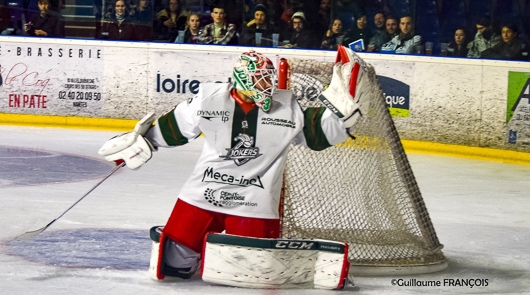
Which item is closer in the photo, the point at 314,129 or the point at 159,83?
the point at 314,129

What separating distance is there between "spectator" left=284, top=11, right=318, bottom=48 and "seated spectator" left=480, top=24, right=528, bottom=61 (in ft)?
4.80

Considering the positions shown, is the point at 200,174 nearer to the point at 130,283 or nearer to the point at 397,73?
the point at 130,283

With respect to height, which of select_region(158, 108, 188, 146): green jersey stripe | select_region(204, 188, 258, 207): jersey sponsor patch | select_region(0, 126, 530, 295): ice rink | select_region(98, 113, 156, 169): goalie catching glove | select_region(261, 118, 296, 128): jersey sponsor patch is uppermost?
select_region(261, 118, 296, 128): jersey sponsor patch

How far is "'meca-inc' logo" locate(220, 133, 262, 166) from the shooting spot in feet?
12.7

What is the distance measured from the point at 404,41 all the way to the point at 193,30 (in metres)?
1.90

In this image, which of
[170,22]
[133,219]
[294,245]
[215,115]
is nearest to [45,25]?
[170,22]

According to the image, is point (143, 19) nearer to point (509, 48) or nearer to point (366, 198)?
point (509, 48)

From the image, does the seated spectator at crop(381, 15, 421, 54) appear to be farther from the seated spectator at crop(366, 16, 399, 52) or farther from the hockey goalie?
the hockey goalie

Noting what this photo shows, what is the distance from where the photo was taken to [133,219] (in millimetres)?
5199

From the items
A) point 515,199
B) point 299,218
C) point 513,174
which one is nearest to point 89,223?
point 299,218

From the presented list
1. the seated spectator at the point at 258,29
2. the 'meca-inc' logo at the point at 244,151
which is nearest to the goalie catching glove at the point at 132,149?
the 'meca-inc' logo at the point at 244,151

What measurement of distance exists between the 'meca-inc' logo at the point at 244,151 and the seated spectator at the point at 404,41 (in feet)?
14.9

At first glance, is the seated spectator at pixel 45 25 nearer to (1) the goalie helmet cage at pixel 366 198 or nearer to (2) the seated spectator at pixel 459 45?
(2) the seated spectator at pixel 459 45

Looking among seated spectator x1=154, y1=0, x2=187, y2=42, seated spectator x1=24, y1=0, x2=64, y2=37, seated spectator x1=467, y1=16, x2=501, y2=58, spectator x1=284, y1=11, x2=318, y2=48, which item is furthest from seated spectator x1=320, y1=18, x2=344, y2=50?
seated spectator x1=24, y1=0, x2=64, y2=37
